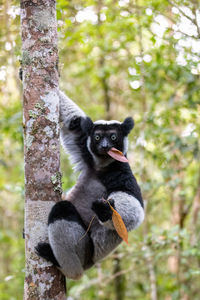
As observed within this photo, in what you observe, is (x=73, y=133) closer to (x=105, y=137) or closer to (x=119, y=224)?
(x=105, y=137)

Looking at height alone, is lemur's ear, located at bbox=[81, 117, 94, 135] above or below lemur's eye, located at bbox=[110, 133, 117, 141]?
above

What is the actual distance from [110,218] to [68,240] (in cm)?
54

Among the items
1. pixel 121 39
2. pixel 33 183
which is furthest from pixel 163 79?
pixel 33 183

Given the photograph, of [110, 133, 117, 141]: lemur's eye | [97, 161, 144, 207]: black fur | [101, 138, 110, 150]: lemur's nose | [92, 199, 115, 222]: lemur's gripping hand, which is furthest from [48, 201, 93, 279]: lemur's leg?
[110, 133, 117, 141]: lemur's eye

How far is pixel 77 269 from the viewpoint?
3.41 meters

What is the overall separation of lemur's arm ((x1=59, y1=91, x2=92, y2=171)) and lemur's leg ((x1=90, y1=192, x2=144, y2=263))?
864mm

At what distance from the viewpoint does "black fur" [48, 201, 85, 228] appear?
2.89 m

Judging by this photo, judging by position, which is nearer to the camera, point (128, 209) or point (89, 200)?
point (128, 209)

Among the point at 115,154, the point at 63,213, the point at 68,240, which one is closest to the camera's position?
the point at 63,213

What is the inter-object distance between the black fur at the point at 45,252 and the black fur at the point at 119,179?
1.08 meters

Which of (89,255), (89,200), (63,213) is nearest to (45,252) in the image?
(63,213)

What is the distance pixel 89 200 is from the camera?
387cm

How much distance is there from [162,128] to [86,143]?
1992 millimetres

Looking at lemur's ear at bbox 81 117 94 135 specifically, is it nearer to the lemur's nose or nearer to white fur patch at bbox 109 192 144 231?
the lemur's nose
